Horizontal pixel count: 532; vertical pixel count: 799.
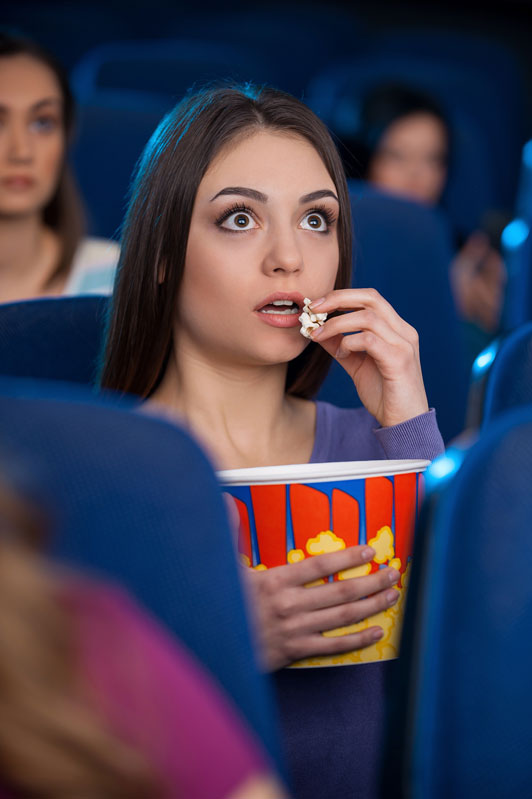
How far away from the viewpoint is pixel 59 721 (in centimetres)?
55

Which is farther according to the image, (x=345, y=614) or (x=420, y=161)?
(x=420, y=161)

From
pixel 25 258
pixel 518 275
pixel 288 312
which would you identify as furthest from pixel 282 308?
pixel 25 258

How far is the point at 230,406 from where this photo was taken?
A: 3.93 feet

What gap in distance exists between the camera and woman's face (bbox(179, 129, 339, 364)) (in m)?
1.09

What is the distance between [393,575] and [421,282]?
2.64 feet

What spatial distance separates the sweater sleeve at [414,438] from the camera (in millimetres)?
1146

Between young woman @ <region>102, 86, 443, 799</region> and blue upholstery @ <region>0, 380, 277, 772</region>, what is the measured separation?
36cm

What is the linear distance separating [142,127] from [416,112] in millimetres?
1099

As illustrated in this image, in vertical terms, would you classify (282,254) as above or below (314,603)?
above

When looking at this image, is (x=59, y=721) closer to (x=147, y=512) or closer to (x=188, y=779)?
(x=188, y=779)

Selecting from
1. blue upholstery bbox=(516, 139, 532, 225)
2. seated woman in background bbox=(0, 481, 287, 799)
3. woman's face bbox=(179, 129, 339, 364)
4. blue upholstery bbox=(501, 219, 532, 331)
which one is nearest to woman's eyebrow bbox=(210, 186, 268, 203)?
woman's face bbox=(179, 129, 339, 364)

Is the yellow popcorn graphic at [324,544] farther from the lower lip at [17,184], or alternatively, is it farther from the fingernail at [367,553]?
the lower lip at [17,184]

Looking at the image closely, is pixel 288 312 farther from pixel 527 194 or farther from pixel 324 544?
pixel 527 194

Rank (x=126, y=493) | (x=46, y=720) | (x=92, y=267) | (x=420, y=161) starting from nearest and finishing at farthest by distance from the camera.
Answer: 1. (x=46, y=720)
2. (x=126, y=493)
3. (x=92, y=267)
4. (x=420, y=161)
